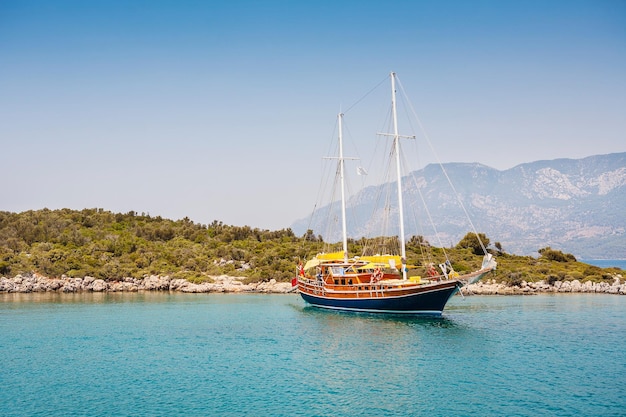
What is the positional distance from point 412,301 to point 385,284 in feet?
8.08

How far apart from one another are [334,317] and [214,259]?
37.0 m

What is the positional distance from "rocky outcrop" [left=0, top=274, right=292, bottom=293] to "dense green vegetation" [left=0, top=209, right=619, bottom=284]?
151 cm

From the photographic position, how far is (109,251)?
72.2 metres

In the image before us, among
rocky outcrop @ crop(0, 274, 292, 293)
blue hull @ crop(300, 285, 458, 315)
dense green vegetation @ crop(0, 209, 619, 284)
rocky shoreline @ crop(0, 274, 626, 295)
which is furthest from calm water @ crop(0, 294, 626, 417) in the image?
dense green vegetation @ crop(0, 209, 619, 284)

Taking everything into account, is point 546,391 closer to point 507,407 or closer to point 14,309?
point 507,407

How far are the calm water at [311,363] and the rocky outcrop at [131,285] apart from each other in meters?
19.0

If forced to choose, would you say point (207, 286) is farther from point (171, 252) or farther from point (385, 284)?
point (385, 284)

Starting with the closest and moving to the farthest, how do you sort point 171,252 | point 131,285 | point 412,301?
point 412,301, point 131,285, point 171,252

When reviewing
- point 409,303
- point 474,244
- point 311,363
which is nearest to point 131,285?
point 409,303

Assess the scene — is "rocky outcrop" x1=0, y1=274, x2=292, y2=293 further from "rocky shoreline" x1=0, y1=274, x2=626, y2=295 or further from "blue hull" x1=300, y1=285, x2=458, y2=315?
"blue hull" x1=300, y1=285, x2=458, y2=315

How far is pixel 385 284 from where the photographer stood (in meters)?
38.5

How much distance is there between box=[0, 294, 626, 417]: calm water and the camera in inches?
694

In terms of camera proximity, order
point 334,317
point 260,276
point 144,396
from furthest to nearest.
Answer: point 260,276 → point 334,317 → point 144,396

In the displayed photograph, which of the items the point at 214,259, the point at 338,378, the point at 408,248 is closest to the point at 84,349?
the point at 338,378
